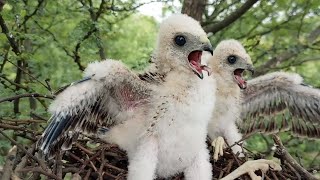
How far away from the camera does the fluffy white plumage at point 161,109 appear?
112 inches

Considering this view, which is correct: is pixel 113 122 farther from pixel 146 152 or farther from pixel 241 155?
pixel 241 155

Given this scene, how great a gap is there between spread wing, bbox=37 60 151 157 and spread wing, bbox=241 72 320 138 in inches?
53.2

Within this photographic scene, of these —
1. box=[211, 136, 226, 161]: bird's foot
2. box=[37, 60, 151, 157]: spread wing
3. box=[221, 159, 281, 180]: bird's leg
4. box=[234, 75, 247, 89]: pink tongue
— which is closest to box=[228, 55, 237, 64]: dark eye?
box=[234, 75, 247, 89]: pink tongue

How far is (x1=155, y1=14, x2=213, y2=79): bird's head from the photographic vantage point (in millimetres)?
2922

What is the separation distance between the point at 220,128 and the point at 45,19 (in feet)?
7.70

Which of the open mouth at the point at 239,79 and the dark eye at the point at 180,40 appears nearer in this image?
the dark eye at the point at 180,40

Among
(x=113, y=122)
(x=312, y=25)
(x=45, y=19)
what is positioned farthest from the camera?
(x=312, y=25)

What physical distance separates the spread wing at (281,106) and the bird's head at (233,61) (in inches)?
10.1

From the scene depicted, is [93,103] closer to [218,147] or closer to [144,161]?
[144,161]

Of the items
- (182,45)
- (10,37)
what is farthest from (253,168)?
(10,37)

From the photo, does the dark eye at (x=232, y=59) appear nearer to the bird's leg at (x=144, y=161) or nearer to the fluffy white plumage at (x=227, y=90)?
the fluffy white plumage at (x=227, y=90)

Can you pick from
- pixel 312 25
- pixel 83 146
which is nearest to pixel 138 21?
pixel 312 25

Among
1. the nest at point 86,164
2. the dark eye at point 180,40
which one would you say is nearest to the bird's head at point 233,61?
the nest at point 86,164

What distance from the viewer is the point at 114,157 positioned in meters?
3.15
